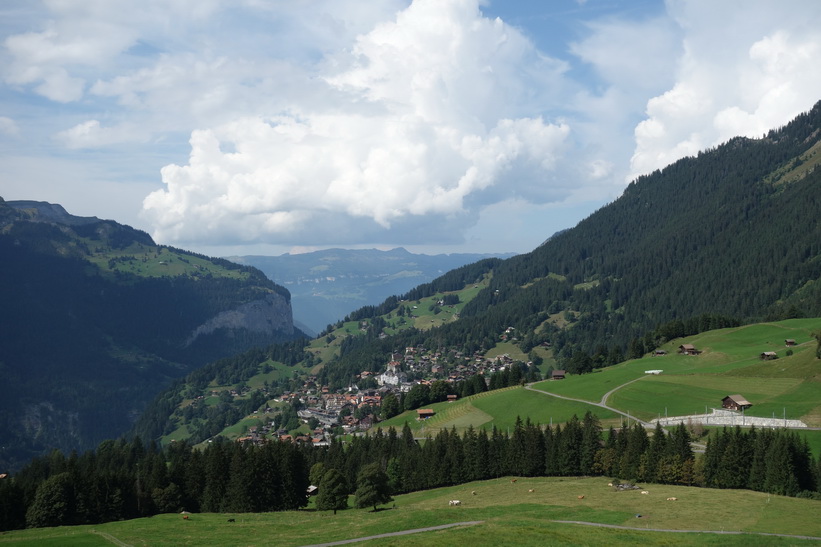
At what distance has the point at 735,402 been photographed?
115m

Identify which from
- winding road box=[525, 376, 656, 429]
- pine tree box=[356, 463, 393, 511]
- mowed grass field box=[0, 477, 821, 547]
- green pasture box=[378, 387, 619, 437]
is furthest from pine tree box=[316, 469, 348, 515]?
winding road box=[525, 376, 656, 429]

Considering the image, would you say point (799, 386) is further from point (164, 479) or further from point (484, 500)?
point (164, 479)

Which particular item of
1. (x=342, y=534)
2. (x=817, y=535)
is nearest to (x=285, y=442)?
(x=342, y=534)

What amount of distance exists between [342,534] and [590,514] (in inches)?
865

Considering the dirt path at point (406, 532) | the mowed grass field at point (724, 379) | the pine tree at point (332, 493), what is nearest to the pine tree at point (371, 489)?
the pine tree at point (332, 493)

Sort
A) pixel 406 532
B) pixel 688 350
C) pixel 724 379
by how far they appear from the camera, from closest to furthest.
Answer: pixel 406 532 < pixel 724 379 < pixel 688 350

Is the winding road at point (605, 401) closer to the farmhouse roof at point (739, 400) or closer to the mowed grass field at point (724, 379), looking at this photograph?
the mowed grass field at point (724, 379)

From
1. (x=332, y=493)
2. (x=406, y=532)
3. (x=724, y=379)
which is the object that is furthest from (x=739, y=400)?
(x=406, y=532)

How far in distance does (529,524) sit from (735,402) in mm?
81472

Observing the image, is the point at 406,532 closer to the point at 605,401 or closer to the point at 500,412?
the point at 605,401

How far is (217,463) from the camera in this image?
280ft

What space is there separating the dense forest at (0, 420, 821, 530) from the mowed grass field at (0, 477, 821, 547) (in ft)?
21.1

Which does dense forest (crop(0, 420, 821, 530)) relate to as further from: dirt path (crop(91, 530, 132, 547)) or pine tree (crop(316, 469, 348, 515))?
dirt path (crop(91, 530, 132, 547))

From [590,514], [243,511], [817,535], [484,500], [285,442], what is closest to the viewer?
[817,535]
